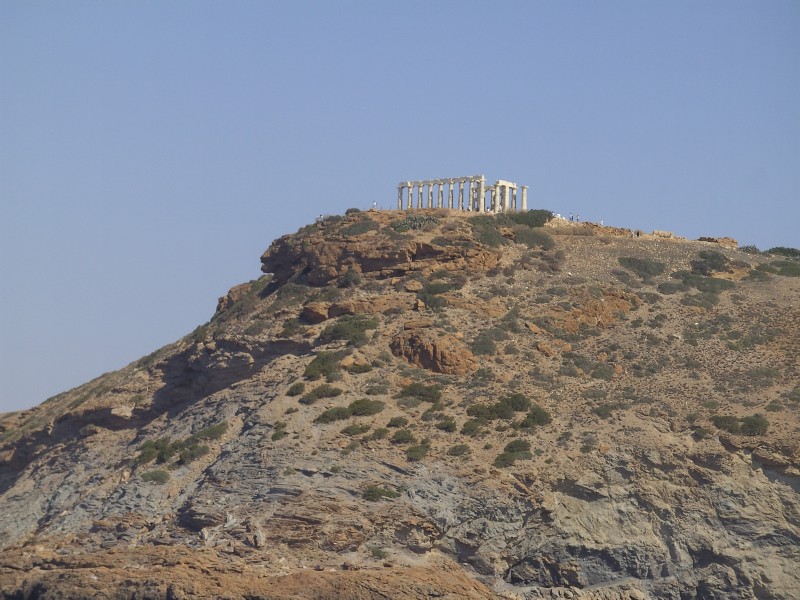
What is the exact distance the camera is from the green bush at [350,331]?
2470 inches

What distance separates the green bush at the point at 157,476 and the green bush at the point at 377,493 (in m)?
8.99

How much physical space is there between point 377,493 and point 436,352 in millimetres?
9588

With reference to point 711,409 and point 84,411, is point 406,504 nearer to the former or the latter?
point 711,409

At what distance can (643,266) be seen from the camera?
7256cm

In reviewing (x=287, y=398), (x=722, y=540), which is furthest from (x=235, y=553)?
(x=722, y=540)

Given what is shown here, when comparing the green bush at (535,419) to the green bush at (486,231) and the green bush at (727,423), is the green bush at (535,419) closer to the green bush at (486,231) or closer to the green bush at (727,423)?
the green bush at (727,423)

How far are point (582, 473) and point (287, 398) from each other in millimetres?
12598

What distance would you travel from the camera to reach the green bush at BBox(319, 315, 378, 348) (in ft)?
206

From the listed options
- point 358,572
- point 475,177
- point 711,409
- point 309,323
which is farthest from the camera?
point 475,177

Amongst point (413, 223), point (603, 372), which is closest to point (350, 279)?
point (413, 223)

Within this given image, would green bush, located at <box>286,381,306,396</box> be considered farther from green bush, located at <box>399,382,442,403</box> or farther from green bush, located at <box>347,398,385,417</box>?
green bush, located at <box>399,382,442,403</box>

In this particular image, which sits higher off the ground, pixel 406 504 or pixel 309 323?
pixel 309 323

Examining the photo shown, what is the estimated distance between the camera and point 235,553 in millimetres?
52438

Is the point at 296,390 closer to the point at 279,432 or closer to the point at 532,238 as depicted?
the point at 279,432
